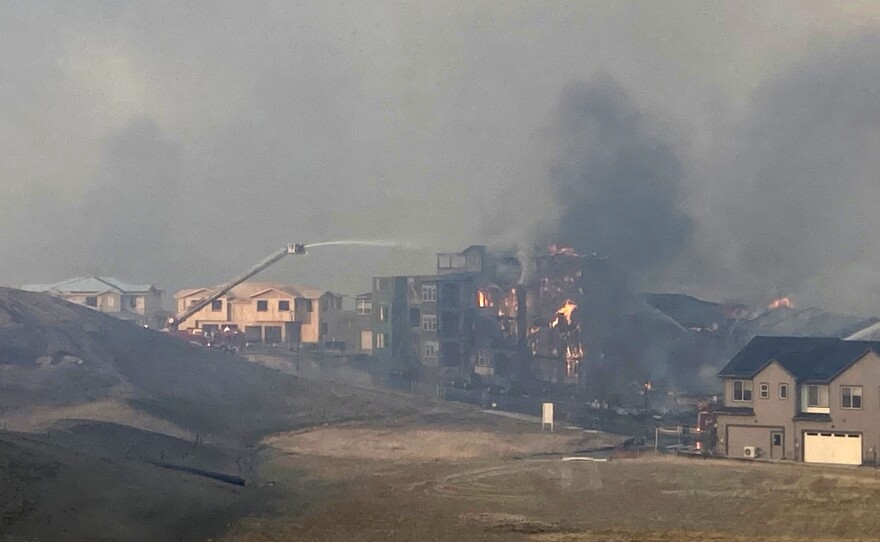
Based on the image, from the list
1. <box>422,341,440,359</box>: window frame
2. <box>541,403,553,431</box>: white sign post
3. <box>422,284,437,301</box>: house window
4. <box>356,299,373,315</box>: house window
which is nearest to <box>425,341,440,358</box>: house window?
<box>422,341,440,359</box>: window frame

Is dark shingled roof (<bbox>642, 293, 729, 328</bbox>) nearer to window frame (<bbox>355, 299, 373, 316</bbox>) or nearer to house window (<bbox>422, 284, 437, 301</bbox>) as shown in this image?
house window (<bbox>422, 284, 437, 301</bbox>)

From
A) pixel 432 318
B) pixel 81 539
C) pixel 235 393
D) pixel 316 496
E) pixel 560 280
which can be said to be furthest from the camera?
pixel 432 318

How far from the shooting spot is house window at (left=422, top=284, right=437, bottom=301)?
345ft

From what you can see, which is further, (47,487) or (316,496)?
(316,496)

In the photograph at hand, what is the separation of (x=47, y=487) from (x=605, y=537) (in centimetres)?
1816

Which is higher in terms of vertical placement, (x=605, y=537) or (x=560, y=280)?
(x=560, y=280)

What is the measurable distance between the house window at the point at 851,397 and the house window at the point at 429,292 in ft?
175

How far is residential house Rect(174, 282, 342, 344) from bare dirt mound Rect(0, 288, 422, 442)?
73.9 ft

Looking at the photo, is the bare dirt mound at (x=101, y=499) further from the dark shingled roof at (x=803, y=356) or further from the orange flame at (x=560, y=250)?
the orange flame at (x=560, y=250)

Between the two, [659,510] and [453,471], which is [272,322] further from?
[659,510]

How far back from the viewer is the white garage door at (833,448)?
5466cm

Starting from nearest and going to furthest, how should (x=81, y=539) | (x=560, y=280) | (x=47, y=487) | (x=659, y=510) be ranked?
1. (x=81, y=539)
2. (x=47, y=487)
3. (x=659, y=510)
4. (x=560, y=280)

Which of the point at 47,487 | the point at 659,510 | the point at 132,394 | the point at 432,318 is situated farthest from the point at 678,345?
the point at 47,487

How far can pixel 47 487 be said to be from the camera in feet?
126
